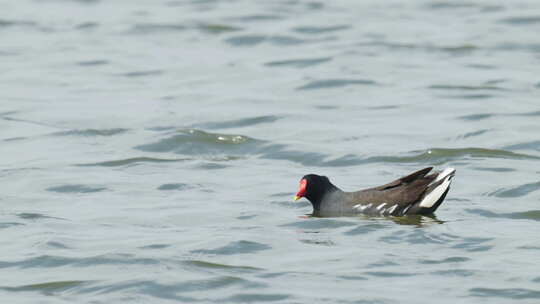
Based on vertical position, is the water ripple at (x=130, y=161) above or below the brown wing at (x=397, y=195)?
below

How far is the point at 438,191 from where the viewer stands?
14.2 m

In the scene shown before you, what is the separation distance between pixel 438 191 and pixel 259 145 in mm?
4864

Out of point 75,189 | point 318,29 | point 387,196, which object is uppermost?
point 318,29

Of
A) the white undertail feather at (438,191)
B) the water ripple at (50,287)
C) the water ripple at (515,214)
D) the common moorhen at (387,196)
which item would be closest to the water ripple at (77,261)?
the water ripple at (50,287)

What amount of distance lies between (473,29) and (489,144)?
10.3 m

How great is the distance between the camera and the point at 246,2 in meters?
32.8

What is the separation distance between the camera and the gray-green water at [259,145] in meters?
11.9

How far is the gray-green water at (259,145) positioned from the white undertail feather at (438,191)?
0.19m

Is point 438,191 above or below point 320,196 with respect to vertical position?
above

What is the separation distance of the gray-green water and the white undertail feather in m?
0.19

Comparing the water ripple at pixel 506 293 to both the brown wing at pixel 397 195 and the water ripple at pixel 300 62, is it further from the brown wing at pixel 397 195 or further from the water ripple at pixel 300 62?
the water ripple at pixel 300 62

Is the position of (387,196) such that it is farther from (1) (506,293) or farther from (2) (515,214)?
(1) (506,293)

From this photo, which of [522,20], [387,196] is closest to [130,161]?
[387,196]

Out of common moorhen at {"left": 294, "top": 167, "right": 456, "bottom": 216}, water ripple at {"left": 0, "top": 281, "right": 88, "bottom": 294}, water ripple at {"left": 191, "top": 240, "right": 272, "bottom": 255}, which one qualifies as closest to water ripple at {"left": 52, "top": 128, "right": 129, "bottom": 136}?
common moorhen at {"left": 294, "top": 167, "right": 456, "bottom": 216}
